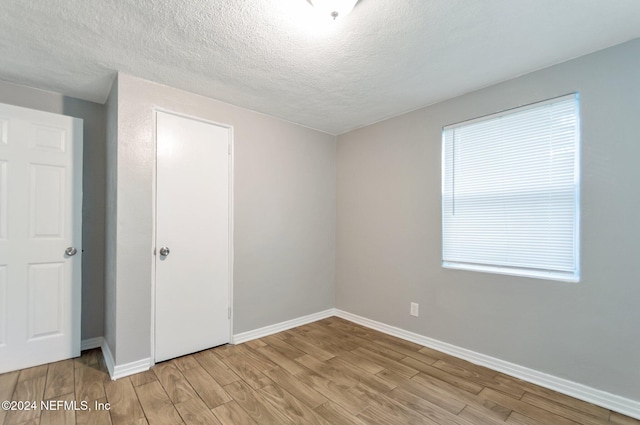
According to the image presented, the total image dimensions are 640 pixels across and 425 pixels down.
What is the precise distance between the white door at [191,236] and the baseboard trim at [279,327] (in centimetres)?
16

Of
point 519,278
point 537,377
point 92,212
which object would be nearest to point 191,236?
point 92,212

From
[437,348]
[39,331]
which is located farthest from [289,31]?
[39,331]

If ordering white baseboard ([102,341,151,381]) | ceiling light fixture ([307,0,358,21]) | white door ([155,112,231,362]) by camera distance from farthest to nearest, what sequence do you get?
white door ([155,112,231,362]) < white baseboard ([102,341,151,381]) < ceiling light fixture ([307,0,358,21])

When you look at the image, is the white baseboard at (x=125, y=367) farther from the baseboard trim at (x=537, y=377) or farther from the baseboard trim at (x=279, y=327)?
the baseboard trim at (x=537, y=377)

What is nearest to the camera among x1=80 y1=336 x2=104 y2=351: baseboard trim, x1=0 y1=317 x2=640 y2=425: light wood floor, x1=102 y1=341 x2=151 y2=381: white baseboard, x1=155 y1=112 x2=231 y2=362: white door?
x1=0 y1=317 x2=640 y2=425: light wood floor

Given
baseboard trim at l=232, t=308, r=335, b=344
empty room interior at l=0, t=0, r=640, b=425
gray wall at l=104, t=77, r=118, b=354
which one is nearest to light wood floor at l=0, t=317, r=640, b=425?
empty room interior at l=0, t=0, r=640, b=425

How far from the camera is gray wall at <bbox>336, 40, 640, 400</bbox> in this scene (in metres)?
1.85

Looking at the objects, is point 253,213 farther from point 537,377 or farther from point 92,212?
point 537,377

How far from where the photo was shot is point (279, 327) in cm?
319

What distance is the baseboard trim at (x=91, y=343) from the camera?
2684 millimetres

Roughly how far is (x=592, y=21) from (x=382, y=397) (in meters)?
2.74

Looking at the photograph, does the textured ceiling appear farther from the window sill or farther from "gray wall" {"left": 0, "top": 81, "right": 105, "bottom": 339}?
the window sill

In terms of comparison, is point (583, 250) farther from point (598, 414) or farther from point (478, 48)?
point (478, 48)

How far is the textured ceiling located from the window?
0.43 m
